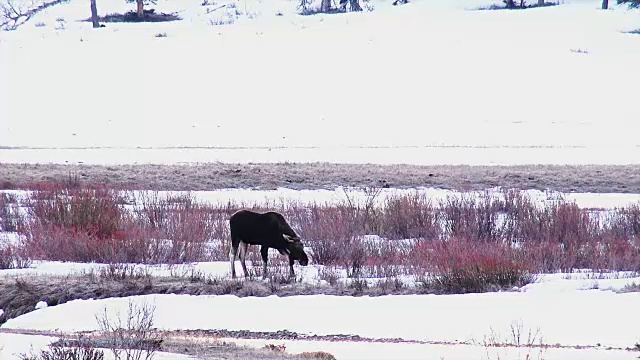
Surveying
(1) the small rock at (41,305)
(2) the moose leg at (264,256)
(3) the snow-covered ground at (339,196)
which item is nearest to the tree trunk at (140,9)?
(3) the snow-covered ground at (339,196)

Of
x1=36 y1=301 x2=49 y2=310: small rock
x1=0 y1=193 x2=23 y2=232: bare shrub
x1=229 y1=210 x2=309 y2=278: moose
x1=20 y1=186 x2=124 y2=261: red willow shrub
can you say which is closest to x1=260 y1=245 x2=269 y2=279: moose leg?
x1=229 y1=210 x2=309 y2=278: moose

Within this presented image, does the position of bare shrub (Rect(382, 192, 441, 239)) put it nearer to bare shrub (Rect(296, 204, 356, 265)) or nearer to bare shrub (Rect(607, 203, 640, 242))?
bare shrub (Rect(296, 204, 356, 265))

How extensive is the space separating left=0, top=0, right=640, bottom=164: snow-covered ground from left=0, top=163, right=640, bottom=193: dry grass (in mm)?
2550

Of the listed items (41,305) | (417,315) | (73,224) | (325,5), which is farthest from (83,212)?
(325,5)

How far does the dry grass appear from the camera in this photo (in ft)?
70.6

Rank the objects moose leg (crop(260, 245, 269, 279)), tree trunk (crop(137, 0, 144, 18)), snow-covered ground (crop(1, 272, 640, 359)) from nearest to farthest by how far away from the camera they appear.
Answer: snow-covered ground (crop(1, 272, 640, 359)) < moose leg (crop(260, 245, 269, 279)) < tree trunk (crop(137, 0, 144, 18))

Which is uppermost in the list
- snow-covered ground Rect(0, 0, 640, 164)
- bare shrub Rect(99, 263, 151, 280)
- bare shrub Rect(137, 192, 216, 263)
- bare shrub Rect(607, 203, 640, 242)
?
bare shrub Rect(99, 263, 151, 280)

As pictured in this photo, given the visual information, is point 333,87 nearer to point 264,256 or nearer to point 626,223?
point 626,223

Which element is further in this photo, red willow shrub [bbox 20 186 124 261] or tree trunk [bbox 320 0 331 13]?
tree trunk [bbox 320 0 331 13]

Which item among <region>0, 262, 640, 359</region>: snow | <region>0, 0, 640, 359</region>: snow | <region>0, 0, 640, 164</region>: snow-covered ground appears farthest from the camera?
<region>0, 0, 640, 164</region>: snow-covered ground

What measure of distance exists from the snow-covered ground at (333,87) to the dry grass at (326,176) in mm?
2550

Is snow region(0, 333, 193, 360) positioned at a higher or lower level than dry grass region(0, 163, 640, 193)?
higher

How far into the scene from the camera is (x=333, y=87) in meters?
Answer: 41.4

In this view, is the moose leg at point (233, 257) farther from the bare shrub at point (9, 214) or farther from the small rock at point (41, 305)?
the bare shrub at point (9, 214)
